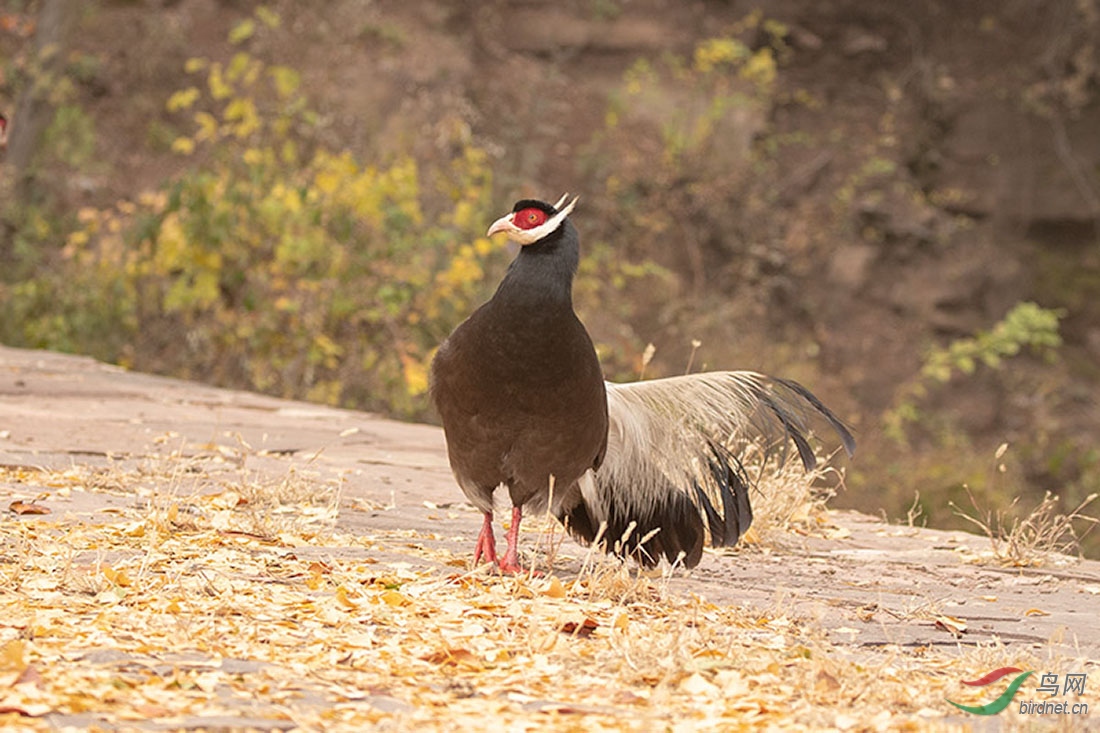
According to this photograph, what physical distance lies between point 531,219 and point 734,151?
1051 cm

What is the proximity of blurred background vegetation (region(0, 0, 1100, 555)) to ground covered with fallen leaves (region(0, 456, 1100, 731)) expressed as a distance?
274 inches

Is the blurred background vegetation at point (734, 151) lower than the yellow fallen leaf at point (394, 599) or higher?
higher

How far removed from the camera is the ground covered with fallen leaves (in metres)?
2.47

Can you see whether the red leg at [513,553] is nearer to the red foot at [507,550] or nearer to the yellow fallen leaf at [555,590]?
the red foot at [507,550]

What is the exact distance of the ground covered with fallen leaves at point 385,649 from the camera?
247 centimetres

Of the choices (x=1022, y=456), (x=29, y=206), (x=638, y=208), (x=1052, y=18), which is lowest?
(x=1022, y=456)

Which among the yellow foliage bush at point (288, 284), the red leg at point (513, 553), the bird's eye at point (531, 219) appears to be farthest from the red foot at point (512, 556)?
the yellow foliage bush at point (288, 284)

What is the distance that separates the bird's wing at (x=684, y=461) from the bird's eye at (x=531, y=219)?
0.64 m

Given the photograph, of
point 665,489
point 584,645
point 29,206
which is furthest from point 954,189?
point 584,645

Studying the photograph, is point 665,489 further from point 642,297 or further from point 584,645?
point 642,297

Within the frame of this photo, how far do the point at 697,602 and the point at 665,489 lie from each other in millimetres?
628

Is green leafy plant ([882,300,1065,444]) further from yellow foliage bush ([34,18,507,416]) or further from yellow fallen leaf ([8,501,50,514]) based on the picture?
yellow fallen leaf ([8,501,50,514])

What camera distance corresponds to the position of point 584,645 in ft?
9.81

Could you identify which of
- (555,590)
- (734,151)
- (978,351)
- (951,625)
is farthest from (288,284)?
(978,351)
